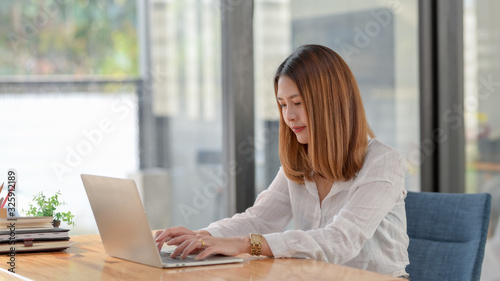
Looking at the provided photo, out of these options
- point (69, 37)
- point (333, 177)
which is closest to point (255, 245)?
point (333, 177)

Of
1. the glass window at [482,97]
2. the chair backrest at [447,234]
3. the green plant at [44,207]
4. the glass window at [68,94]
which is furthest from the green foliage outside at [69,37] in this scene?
the chair backrest at [447,234]

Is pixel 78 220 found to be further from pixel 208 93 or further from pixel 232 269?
pixel 232 269

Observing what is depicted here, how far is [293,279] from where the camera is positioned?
4.64 ft

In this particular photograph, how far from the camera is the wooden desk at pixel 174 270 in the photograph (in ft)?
4.73

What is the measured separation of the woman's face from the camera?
1.95m

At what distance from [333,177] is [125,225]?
609mm

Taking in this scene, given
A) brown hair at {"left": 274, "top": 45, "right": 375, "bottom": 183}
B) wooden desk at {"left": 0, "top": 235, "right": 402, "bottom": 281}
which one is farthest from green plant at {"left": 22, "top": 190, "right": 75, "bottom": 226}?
brown hair at {"left": 274, "top": 45, "right": 375, "bottom": 183}

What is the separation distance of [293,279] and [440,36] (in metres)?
2.32

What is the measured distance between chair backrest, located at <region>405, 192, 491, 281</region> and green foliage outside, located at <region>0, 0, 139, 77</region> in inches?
80.2

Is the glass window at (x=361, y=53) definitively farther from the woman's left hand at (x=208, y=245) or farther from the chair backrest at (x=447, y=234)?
the woman's left hand at (x=208, y=245)

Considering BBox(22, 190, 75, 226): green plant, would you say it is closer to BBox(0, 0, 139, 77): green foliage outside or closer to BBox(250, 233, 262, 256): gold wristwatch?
BBox(250, 233, 262, 256): gold wristwatch

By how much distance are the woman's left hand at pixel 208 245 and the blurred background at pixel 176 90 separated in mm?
1261

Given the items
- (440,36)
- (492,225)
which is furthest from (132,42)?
(492,225)

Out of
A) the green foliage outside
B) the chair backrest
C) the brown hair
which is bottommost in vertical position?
the chair backrest
